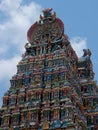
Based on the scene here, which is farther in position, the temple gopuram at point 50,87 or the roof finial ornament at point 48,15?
the roof finial ornament at point 48,15

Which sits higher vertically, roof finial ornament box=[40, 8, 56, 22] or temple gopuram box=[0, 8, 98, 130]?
roof finial ornament box=[40, 8, 56, 22]

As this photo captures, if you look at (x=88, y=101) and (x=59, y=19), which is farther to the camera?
(x=59, y=19)

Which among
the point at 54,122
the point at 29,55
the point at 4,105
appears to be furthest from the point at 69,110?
the point at 29,55

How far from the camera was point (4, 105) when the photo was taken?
1827 inches

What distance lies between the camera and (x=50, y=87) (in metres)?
45.6

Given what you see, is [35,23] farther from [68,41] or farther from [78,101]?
[78,101]

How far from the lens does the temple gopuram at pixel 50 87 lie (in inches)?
1686

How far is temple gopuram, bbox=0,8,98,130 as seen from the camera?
42812mm

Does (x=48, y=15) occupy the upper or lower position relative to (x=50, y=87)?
upper

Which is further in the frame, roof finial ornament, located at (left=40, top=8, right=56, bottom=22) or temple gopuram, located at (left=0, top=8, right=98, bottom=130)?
roof finial ornament, located at (left=40, top=8, right=56, bottom=22)

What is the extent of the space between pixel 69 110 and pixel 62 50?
11.0 m

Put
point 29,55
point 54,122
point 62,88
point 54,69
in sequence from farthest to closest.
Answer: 1. point 29,55
2. point 54,69
3. point 62,88
4. point 54,122

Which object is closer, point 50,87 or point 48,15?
point 50,87

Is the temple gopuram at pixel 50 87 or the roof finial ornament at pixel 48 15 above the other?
the roof finial ornament at pixel 48 15
